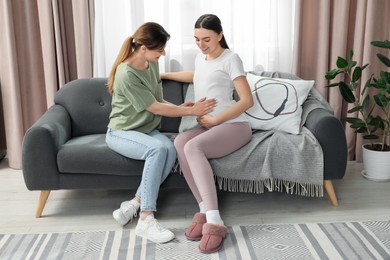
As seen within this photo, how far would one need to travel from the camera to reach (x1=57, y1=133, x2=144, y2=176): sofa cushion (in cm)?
243

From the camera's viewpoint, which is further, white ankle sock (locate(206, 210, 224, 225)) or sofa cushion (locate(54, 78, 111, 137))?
sofa cushion (locate(54, 78, 111, 137))

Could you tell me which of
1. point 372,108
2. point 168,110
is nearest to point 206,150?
point 168,110

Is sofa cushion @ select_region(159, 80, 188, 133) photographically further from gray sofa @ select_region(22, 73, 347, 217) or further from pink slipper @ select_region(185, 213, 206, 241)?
pink slipper @ select_region(185, 213, 206, 241)

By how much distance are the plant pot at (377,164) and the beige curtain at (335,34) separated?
344mm

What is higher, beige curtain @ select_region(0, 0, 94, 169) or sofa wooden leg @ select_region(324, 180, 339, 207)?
beige curtain @ select_region(0, 0, 94, 169)

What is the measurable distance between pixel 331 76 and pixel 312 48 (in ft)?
1.41

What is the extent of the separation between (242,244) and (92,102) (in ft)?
4.27

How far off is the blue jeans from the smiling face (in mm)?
526

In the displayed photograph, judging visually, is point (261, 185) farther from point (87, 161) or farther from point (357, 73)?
point (357, 73)

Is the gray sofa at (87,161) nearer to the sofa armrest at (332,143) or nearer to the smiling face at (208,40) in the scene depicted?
the sofa armrest at (332,143)

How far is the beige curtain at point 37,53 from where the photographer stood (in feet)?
10.2

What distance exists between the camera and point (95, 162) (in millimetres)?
2426

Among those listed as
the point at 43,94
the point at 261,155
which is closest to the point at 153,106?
the point at 261,155

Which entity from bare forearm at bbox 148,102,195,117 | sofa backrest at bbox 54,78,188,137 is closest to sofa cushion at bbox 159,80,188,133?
sofa backrest at bbox 54,78,188,137
